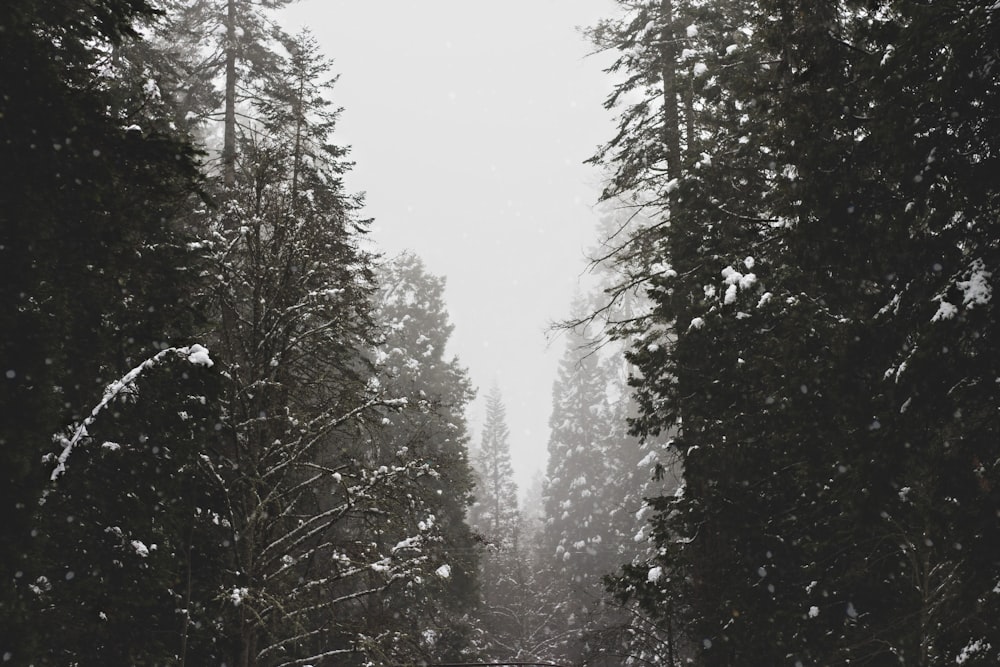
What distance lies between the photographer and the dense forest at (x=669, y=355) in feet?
16.0

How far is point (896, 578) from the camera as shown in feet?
28.0

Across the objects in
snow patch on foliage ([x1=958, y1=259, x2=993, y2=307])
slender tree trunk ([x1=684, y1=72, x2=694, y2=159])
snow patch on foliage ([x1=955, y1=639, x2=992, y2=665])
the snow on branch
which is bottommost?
snow patch on foliage ([x1=955, y1=639, x2=992, y2=665])

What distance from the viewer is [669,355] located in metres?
11.2

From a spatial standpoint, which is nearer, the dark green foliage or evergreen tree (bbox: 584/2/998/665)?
evergreen tree (bbox: 584/2/998/665)

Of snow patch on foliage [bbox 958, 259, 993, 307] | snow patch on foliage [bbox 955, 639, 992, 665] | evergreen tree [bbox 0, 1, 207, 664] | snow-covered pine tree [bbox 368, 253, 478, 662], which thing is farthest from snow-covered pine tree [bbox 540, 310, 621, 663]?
evergreen tree [bbox 0, 1, 207, 664]

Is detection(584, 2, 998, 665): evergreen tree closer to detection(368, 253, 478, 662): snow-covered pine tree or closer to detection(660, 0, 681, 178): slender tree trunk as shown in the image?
detection(660, 0, 681, 178): slender tree trunk

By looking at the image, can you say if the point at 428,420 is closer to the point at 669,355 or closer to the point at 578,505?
the point at 669,355

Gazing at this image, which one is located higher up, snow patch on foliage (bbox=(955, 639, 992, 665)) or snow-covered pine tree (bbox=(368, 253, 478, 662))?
snow-covered pine tree (bbox=(368, 253, 478, 662))

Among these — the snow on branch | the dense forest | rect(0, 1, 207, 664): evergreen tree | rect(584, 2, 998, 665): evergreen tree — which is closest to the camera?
rect(0, 1, 207, 664): evergreen tree

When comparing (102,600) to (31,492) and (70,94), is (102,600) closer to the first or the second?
(31,492)

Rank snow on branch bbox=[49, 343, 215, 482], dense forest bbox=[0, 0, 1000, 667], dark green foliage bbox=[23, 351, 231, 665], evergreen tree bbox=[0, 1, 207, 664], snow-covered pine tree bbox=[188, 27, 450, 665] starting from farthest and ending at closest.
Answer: snow-covered pine tree bbox=[188, 27, 450, 665]
dark green foliage bbox=[23, 351, 231, 665]
snow on branch bbox=[49, 343, 215, 482]
dense forest bbox=[0, 0, 1000, 667]
evergreen tree bbox=[0, 1, 207, 664]

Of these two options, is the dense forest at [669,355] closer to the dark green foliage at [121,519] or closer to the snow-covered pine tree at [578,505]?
the dark green foliage at [121,519]

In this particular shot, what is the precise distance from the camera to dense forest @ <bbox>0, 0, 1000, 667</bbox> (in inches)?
192

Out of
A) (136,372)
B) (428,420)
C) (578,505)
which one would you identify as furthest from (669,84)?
(578,505)
